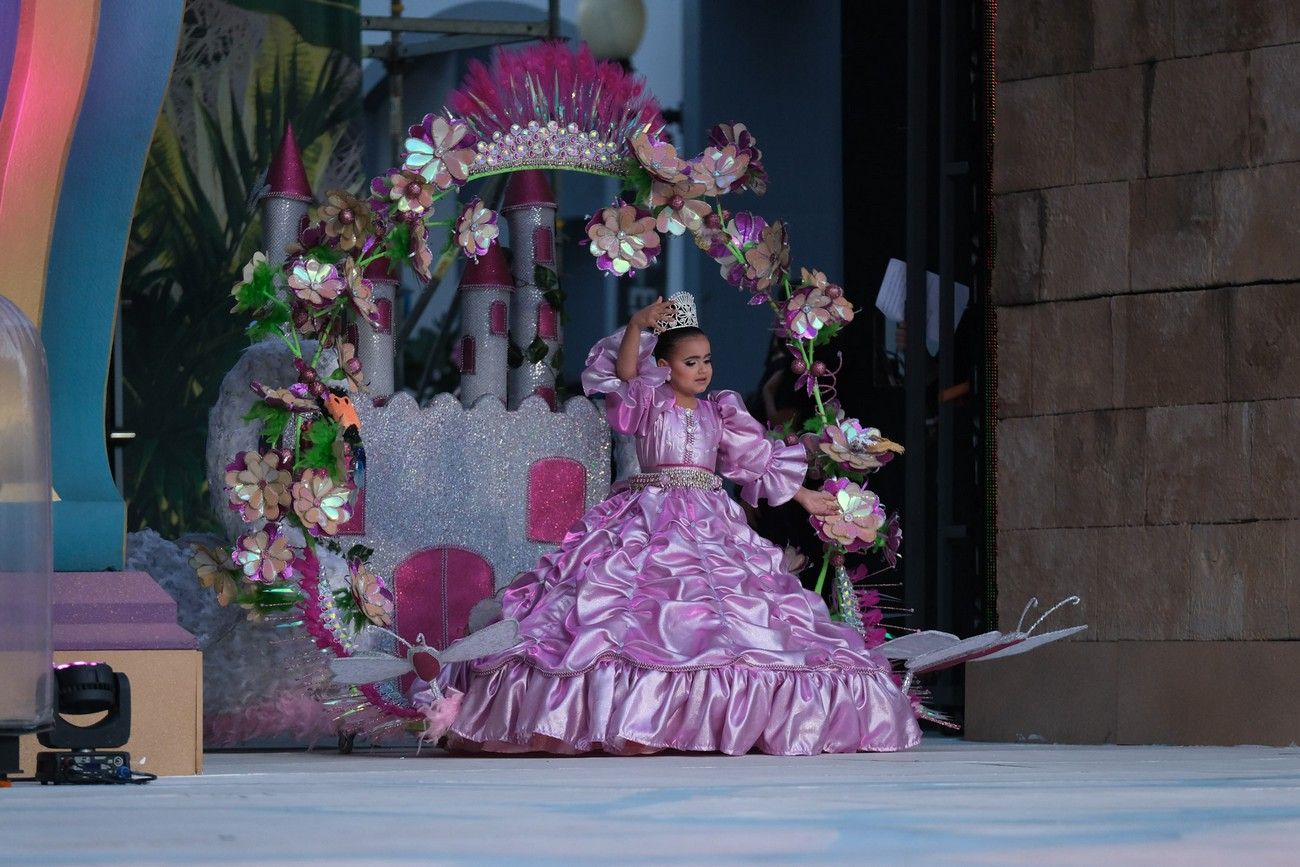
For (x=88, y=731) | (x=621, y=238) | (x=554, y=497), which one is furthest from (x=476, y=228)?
(x=88, y=731)

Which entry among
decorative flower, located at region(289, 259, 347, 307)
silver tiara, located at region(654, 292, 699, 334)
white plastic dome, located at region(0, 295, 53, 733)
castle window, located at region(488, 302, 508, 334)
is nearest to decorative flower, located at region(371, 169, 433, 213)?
decorative flower, located at region(289, 259, 347, 307)

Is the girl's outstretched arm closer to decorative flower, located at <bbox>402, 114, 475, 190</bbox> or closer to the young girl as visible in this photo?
the young girl

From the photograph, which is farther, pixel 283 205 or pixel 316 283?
pixel 283 205

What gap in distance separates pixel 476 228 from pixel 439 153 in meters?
0.25

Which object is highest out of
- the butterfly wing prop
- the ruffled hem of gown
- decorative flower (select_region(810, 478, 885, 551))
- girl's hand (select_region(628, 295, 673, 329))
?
girl's hand (select_region(628, 295, 673, 329))

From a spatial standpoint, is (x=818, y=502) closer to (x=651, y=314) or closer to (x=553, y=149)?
(x=651, y=314)

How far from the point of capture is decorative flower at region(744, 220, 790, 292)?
6.50m

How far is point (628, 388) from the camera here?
6.18m

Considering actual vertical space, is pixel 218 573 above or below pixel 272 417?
below

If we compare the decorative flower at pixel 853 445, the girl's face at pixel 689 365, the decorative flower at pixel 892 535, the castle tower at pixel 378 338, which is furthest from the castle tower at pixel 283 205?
the decorative flower at pixel 892 535

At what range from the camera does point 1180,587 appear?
616cm

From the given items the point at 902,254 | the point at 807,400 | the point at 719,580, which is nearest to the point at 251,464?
the point at 719,580

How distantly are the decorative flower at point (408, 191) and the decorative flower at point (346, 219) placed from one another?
91 mm

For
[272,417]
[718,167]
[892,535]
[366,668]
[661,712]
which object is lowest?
[661,712]
